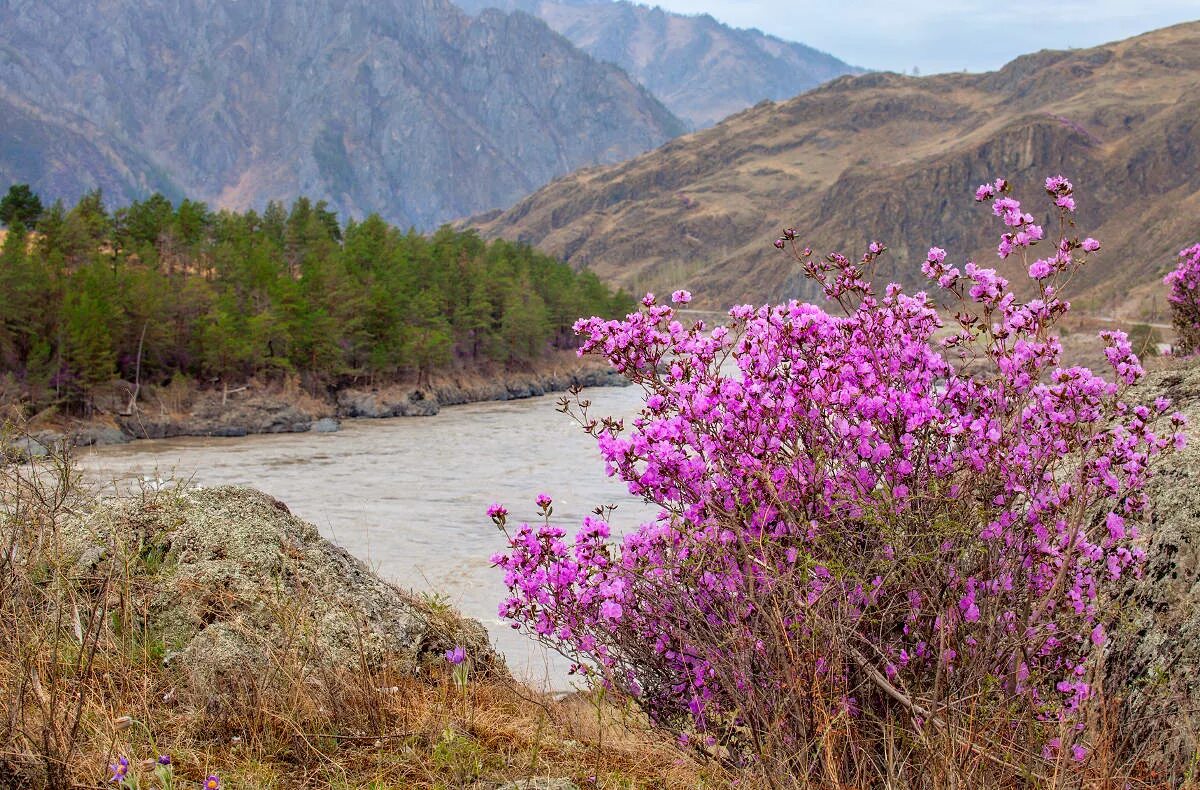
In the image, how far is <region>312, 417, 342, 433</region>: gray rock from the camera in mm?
41847

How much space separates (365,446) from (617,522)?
18.7m

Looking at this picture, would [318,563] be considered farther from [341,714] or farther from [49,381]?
[49,381]

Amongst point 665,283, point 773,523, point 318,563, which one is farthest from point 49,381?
point 665,283

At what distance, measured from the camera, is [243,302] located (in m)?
49.8

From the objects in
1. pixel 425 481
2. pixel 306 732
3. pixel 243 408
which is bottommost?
pixel 425 481

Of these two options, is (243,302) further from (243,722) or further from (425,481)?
(243,722)

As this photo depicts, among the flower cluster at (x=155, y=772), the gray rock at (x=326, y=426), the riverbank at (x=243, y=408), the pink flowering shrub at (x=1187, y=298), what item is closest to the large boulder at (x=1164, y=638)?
the flower cluster at (x=155, y=772)

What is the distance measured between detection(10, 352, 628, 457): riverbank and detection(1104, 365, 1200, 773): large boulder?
85.9 ft

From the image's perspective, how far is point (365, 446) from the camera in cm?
3644

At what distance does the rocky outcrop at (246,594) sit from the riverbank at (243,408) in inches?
992

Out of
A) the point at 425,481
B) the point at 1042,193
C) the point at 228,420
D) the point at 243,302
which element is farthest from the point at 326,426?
the point at 1042,193

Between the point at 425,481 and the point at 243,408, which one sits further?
the point at 243,408

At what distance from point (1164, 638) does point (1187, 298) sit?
9.87 meters

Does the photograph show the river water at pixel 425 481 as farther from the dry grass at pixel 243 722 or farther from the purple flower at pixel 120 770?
the purple flower at pixel 120 770
